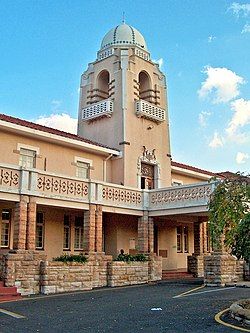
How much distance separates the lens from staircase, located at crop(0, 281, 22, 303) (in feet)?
54.4

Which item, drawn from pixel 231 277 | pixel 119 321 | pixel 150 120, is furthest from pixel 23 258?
pixel 150 120

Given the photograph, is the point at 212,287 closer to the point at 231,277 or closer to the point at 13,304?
the point at 231,277

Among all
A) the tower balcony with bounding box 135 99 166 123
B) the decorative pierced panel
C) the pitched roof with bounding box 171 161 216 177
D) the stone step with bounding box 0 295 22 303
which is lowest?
the stone step with bounding box 0 295 22 303

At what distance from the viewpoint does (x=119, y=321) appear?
11.2 m

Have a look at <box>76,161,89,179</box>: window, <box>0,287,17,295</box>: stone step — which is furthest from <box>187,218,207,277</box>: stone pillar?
<box>0,287,17,295</box>: stone step

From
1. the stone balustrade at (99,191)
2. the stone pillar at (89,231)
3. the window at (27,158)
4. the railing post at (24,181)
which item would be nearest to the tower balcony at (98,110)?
the stone balustrade at (99,191)

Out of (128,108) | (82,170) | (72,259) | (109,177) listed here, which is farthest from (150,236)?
(128,108)

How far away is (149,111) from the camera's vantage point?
27.1 metres

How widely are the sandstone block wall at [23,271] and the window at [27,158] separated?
16.5 ft

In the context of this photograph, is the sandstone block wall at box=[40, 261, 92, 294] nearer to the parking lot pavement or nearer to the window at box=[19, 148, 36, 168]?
the parking lot pavement

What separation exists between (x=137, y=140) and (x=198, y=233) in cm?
667

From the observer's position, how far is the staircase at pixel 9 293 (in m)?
16.6

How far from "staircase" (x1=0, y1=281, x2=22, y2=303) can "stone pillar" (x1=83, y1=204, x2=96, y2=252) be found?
185 inches

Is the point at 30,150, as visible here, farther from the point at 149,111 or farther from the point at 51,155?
the point at 149,111
